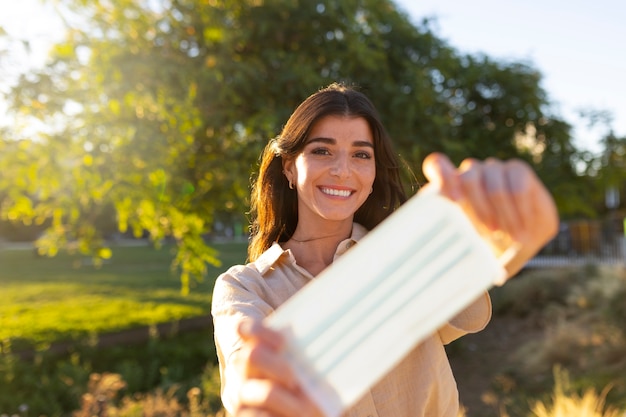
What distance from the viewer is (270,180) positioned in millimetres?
2033

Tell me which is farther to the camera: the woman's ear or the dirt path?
the dirt path

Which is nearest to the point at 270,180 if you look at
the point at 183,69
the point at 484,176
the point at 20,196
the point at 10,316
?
the point at 484,176

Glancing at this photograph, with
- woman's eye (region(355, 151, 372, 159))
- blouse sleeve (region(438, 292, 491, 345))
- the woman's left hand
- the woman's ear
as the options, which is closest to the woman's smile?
woman's eye (region(355, 151, 372, 159))

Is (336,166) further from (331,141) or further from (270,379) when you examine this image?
(270,379)

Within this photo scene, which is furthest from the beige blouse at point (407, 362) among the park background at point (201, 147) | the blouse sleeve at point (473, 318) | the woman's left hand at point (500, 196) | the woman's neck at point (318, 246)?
the park background at point (201, 147)

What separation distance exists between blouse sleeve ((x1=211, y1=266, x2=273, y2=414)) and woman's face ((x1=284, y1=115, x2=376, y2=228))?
0.27m

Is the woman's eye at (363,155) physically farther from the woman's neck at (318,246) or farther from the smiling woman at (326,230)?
the woman's neck at (318,246)

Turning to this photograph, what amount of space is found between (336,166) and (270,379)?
929 mm

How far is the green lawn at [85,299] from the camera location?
463 inches

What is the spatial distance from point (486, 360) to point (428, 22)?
5.57 meters

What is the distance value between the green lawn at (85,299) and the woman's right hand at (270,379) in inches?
352

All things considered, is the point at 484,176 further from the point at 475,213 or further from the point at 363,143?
the point at 363,143

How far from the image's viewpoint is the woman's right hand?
2.52ft

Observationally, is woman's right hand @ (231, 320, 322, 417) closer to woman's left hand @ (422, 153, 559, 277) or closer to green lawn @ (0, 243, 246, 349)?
woman's left hand @ (422, 153, 559, 277)
